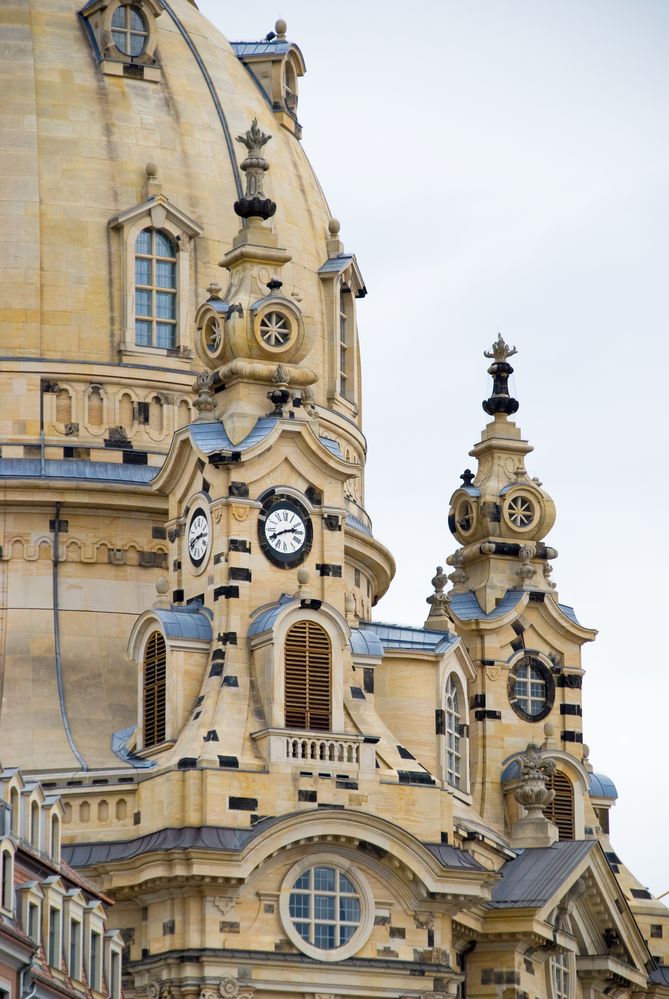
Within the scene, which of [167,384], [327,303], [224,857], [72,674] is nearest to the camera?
[224,857]

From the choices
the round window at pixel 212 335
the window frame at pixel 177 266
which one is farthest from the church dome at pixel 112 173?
the round window at pixel 212 335

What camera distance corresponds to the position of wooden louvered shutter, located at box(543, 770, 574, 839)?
8712 centimetres

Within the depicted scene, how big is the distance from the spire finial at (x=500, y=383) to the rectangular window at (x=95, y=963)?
113ft

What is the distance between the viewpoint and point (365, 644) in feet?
254

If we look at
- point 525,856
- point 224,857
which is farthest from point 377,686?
point 224,857

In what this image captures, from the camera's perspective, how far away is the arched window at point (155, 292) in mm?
83750

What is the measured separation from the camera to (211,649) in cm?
7438

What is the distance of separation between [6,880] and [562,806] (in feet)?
117

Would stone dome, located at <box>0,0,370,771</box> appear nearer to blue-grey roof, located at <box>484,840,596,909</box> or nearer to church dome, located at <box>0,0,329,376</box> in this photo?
church dome, located at <box>0,0,329,376</box>

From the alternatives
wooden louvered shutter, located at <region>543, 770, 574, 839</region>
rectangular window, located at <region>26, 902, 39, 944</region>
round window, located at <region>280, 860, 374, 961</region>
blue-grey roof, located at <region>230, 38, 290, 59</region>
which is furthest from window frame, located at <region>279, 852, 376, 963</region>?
blue-grey roof, located at <region>230, 38, 290, 59</region>

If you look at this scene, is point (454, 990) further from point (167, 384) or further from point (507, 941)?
point (167, 384)

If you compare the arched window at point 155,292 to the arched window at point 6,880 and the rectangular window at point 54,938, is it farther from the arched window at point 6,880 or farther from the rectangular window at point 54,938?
the arched window at point 6,880

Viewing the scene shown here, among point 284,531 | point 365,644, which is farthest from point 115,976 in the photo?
point 365,644

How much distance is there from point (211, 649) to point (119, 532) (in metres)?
7.53
